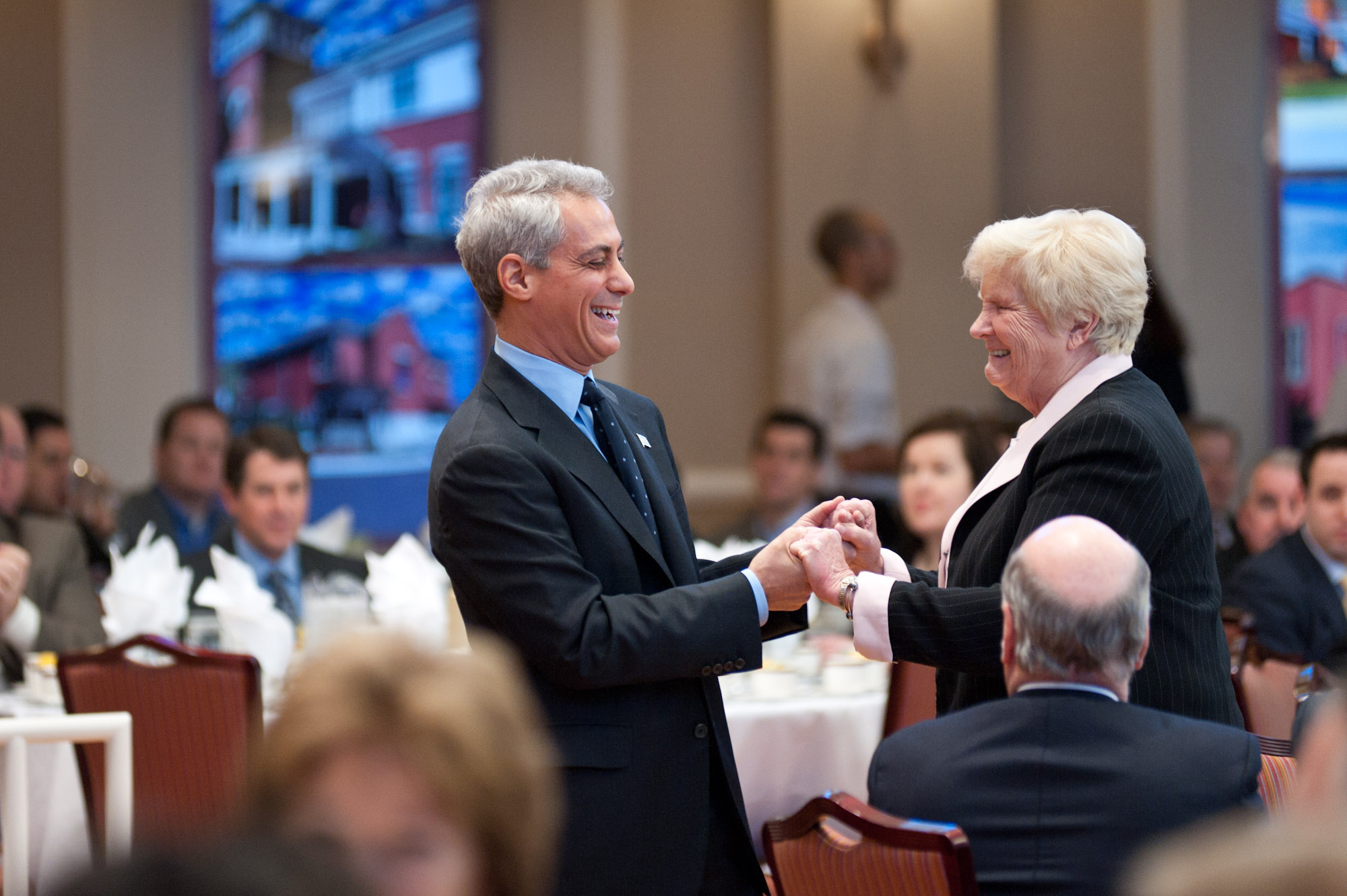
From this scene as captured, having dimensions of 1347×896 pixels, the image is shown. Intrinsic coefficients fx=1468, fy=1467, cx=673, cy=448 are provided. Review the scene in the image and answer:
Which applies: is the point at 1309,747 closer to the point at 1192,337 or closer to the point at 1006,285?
the point at 1006,285

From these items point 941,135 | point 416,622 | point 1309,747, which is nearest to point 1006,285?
point 1309,747

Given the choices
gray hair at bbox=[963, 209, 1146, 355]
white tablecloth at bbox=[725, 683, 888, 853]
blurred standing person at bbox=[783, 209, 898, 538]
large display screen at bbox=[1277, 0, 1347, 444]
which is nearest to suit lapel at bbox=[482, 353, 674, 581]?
gray hair at bbox=[963, 209, 1146, 355]

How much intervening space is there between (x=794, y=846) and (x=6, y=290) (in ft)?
17.0

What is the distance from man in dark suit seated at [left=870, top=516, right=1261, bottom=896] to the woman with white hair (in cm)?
20

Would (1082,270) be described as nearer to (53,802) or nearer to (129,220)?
(53,802)

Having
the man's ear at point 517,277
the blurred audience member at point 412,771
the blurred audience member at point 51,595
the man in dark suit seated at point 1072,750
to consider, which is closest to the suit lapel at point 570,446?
the man's ear at point 517,277

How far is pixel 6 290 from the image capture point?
238 inches

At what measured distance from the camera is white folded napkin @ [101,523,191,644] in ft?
12.0

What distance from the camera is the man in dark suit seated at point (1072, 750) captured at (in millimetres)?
1715

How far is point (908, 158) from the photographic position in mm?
6633

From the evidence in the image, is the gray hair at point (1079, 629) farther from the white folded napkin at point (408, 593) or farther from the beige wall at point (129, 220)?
the beige wall at point (129, 220)

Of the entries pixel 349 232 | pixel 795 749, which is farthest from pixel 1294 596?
pixel 349 232

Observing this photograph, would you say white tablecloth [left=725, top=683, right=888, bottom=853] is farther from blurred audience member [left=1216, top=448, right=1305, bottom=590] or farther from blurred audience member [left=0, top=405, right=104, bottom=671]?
blurred audience member [left=1216, top=448, right=1305, bottom=590]

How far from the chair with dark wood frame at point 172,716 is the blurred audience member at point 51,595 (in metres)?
0.75
